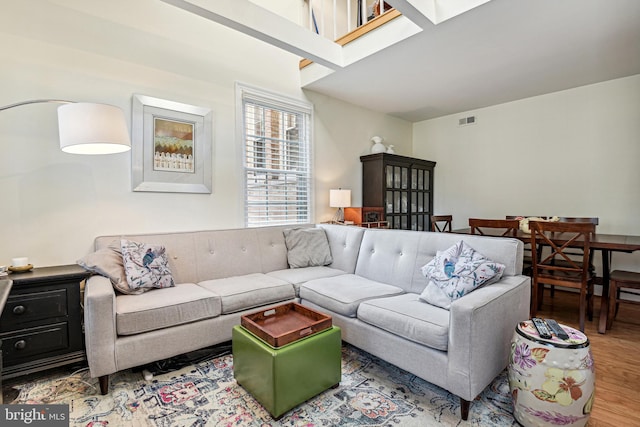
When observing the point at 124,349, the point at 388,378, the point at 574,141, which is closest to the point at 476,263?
the point at 388,378

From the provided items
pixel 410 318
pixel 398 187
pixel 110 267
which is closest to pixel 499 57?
pixel 398 187

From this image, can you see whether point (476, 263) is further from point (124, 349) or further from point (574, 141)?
point (574, 141)

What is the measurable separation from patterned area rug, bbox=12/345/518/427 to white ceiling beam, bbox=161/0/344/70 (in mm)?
2507

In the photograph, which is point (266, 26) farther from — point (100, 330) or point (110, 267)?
point (100, 330)

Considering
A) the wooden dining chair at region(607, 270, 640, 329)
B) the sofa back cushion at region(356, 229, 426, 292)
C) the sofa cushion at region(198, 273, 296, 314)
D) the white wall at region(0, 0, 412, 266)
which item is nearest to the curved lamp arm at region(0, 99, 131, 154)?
the white wall at region(0, 0, 412, 266)

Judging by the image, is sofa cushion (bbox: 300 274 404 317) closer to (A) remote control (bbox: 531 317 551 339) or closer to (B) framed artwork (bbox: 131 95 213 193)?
(A) remote control (bbox: 531 317 551 339)

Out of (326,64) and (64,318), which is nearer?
(64,318)

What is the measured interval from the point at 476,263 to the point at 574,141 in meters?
3.18

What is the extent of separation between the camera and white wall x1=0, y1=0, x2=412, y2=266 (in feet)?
7.26

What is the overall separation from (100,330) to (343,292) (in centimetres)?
151

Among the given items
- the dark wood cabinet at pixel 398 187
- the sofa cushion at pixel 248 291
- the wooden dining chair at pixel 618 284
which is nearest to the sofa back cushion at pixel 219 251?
the sofa cushion at pixel 248 291

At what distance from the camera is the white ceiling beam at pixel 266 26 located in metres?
2.33

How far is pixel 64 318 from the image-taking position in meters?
1.99

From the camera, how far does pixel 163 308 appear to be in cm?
199
